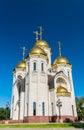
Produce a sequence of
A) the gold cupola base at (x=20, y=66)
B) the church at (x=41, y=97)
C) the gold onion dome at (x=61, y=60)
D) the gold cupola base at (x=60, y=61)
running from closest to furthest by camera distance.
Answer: the church at (x=41, y=97)
the gold cupola base at (x=60, y=61)
the gold onion dome at (x=61, y=60)
the gold cupola base at (x=20, y=66)

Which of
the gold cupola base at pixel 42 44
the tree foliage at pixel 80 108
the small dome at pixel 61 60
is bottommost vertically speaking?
the tree foliage at pixel 80 108

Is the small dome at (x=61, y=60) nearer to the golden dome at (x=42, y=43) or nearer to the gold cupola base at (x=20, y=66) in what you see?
the golden dome at (x=42, y=43)

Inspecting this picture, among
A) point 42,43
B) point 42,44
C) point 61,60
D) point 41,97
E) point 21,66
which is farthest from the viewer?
point 42,43

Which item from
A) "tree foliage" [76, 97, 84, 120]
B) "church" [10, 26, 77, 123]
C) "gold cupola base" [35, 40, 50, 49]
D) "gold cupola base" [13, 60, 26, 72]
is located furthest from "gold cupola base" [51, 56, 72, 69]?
"tree foliage" [76, 97, 84, 120]

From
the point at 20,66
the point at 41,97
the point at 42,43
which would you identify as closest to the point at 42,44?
the point at 42,43

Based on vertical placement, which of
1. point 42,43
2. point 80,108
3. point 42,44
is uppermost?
point 42,43

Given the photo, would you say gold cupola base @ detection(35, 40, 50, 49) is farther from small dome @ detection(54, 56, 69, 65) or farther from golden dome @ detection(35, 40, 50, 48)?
small dome @ detection(54, 56, 69, 65)

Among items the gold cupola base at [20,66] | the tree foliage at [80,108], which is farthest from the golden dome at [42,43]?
the tree foliage at [80,108]

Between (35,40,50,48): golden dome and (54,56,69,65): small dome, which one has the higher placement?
(35,40,50,48): golden dome

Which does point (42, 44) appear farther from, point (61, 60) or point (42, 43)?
point (61, 60)

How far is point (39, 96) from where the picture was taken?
96.4ft

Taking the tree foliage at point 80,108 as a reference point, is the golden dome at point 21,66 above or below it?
above

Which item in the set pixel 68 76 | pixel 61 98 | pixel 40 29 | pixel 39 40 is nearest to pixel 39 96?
pixel 61 98

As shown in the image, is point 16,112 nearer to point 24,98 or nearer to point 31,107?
point 24,98
